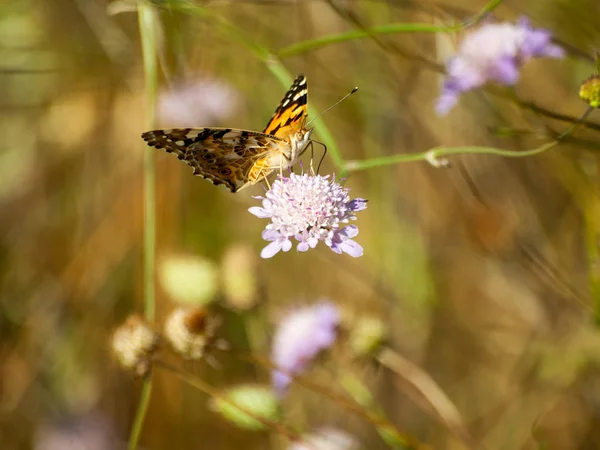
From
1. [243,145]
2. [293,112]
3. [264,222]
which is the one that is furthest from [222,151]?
[264,222]

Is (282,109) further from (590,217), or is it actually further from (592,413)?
(592,413)

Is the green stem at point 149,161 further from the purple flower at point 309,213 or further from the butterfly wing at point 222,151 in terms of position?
the purple flower at point 309,213

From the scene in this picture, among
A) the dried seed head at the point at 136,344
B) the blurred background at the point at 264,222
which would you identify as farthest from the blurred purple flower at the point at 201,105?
the dried seed head at the point at 136,344

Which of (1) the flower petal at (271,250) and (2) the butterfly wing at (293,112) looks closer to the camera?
(1) the flower petal at (271,250)

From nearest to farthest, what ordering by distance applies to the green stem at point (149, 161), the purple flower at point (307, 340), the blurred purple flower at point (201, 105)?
1. the green stem at point (149, 161)
2. the purple flower at point (307, 340)
3. the blurred purple flower at point (201, 105)

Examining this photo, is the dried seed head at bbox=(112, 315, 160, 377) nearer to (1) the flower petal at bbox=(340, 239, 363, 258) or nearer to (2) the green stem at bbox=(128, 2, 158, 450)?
(2) the green stem at bbox=(128, 2, 158, 450)

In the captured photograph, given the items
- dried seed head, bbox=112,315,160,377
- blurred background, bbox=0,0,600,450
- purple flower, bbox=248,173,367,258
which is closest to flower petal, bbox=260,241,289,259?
purple flower, bbox=248,173,367,258

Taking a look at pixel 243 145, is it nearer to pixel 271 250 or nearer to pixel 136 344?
pixel 271 250
